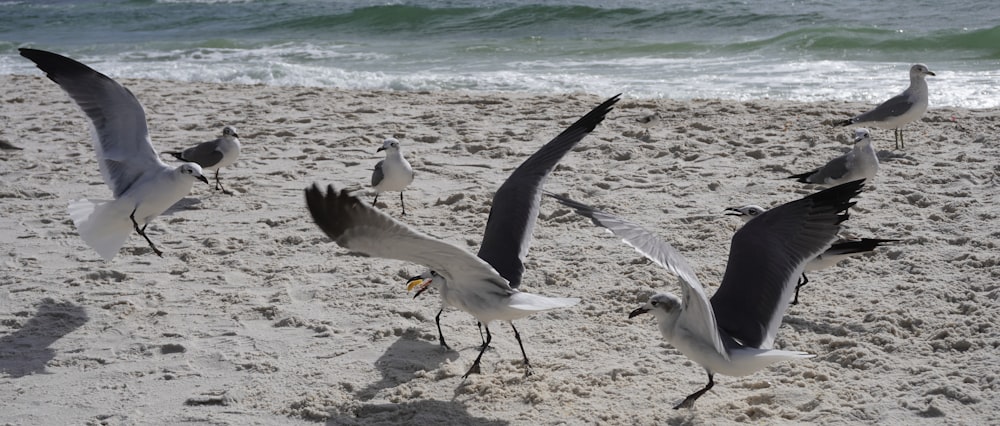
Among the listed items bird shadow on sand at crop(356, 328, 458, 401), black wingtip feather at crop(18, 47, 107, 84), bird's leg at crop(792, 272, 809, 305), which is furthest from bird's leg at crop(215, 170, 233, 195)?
bird's leg at crop(792, 272, 809, 305)

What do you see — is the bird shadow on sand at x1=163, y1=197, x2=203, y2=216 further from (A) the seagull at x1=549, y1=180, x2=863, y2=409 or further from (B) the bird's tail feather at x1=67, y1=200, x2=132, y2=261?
(A) the seagull at x1=549, y1=180, x2=863, y2=409

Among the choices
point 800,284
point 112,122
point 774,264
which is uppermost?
point 112,122

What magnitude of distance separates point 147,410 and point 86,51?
579 inches

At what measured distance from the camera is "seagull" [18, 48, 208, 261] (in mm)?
5285

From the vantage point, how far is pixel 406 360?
14.3ft

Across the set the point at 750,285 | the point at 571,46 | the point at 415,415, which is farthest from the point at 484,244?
the point at 571,46

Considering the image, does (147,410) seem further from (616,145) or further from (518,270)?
(616,145)

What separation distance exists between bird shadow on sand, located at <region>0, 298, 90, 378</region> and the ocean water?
7113 mm

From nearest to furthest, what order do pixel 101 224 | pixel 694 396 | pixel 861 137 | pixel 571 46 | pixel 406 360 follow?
pixel 694 396, pixel 406 360, pixel 101 224, pixel 861 137, pixel 571 46

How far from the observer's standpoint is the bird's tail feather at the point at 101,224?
16.7 feet

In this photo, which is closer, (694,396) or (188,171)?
(694,396)

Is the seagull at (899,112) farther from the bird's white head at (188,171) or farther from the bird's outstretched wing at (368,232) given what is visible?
the bird's white head at (188,171)

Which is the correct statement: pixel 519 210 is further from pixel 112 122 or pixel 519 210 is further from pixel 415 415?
pixel 112 122

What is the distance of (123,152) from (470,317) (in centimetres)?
224
